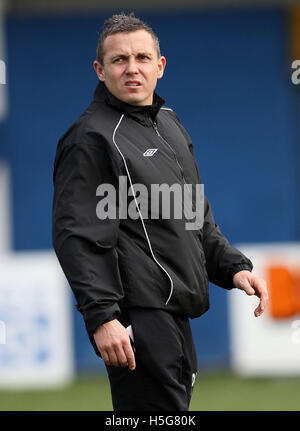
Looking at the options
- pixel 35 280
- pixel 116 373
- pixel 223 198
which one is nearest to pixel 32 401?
pixel 35 280

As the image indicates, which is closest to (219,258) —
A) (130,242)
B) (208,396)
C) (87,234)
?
(130,242)

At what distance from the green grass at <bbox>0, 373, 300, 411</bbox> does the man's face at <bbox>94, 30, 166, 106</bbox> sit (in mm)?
4656

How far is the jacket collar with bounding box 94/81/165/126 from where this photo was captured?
11.6ft

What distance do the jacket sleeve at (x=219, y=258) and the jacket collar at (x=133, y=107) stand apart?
17.4 inches

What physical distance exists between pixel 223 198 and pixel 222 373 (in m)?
2.04

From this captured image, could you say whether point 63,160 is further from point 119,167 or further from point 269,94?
point 269,94

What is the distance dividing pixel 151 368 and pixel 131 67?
1.04 meters

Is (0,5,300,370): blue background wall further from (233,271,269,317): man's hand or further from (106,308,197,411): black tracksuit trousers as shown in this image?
(106,308,197,411): black tracksuit trousers

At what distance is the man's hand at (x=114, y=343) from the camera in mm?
3244

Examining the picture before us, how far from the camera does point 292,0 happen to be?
11312mm

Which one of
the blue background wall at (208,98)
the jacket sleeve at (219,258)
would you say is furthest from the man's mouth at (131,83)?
the blue background wall at (208,98)

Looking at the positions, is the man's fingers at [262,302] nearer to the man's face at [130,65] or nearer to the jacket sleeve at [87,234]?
the jacket sleeve at [87,234]

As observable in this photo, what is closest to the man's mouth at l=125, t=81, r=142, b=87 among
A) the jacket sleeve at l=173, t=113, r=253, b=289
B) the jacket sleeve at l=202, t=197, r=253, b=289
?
the jacket sleeve at l=173, t=113, r=253, b=289
